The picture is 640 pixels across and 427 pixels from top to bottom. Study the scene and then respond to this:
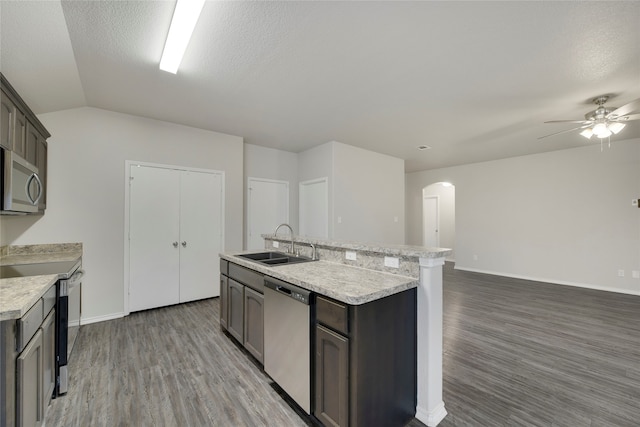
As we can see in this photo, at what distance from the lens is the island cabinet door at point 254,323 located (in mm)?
2170

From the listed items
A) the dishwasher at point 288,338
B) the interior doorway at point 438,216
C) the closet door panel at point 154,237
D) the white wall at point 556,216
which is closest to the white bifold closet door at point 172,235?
the closet door panel at point 154,237

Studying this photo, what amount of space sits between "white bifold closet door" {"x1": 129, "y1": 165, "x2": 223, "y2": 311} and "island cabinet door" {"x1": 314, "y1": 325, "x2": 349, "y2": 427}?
10.1 feet

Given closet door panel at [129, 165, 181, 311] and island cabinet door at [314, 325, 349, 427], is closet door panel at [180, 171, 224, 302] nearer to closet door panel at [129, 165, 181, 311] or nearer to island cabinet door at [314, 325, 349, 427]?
closet door panel at [129, 165, 181, 311]

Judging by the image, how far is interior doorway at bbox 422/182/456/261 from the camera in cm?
811

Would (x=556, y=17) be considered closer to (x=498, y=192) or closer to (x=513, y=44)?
(x=513, y=44)

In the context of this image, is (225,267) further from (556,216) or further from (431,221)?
(431,221)

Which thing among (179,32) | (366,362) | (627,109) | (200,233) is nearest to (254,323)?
(366,362)

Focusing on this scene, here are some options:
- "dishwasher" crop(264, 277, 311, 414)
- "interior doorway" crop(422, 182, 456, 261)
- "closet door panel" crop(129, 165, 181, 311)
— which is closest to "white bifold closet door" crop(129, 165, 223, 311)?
"closet door panel" crop(129, 165, 181, 311)

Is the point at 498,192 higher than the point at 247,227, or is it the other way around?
the point at 498,192

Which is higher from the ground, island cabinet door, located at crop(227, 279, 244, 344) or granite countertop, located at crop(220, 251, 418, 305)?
granite countertop, located at crop(220, 251, 418, 305)

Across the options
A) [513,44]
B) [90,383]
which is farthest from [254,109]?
[90,383]

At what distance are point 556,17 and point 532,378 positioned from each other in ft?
8.99

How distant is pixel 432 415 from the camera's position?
1.66 m

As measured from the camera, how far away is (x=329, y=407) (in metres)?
1.50
